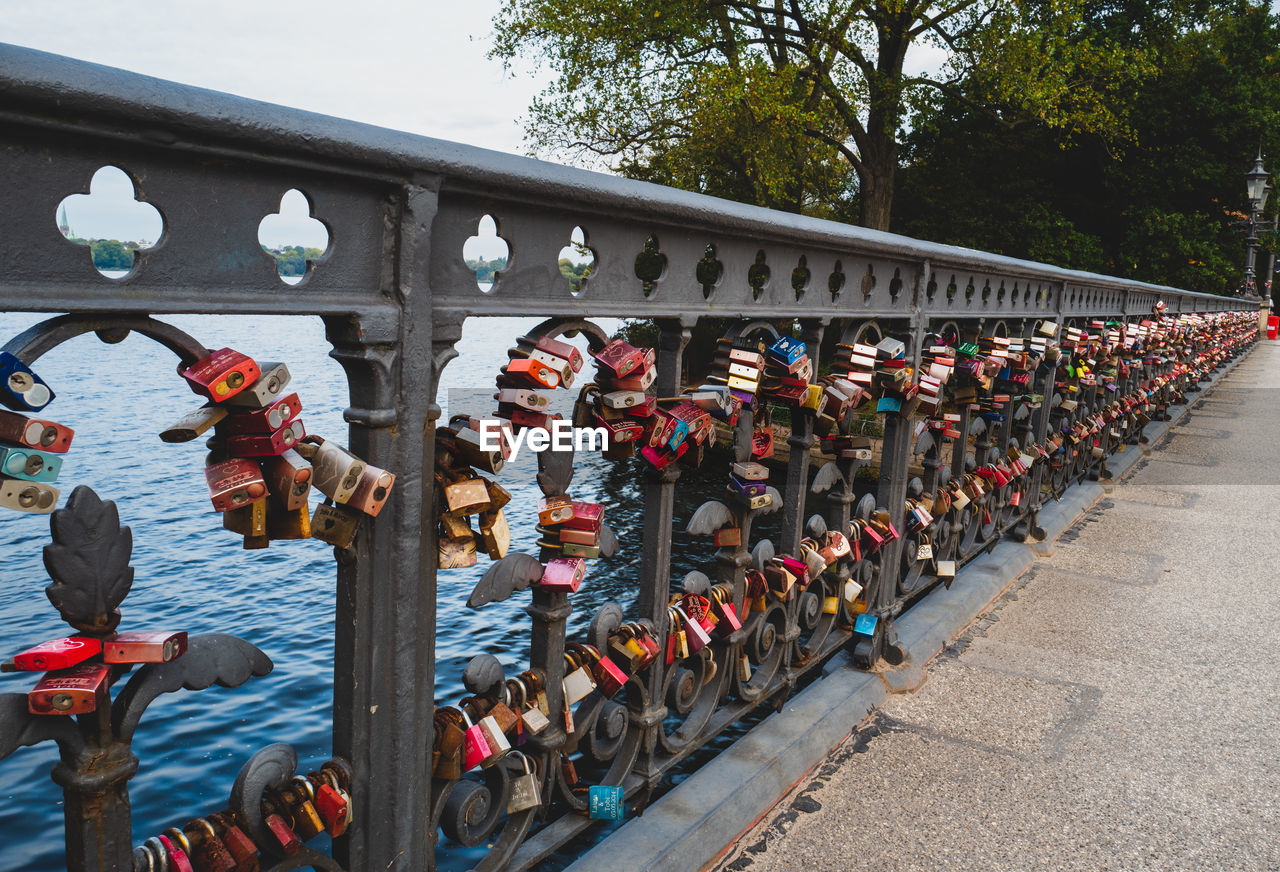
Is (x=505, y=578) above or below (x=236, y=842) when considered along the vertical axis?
above

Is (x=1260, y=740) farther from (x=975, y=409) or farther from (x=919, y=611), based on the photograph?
(x=975, y=409)

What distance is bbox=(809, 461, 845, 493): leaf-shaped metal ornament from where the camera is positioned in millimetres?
3551

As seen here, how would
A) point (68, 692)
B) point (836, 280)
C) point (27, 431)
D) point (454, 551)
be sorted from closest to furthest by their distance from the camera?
point (27, 431) → point (68, 692) → point (454, 551) → point (836, 280)

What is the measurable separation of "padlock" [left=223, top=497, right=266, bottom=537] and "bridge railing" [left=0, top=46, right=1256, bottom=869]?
0.20 meters

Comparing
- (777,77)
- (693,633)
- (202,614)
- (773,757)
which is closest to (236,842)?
(693,633)

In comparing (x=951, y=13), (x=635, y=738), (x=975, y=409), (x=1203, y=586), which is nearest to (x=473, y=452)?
(x=635, y=738)

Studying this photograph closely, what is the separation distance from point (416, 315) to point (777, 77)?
15.1 metres

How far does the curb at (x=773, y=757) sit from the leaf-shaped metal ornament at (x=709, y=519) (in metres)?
0.76

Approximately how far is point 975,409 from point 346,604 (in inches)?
184

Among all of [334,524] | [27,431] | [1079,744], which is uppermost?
[27,431]

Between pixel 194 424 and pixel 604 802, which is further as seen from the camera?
pixel 604 802

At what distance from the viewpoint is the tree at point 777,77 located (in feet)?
51.8

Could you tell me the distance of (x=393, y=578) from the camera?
174 cm

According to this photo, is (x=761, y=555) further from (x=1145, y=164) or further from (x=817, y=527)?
(x=1145, y=164)
